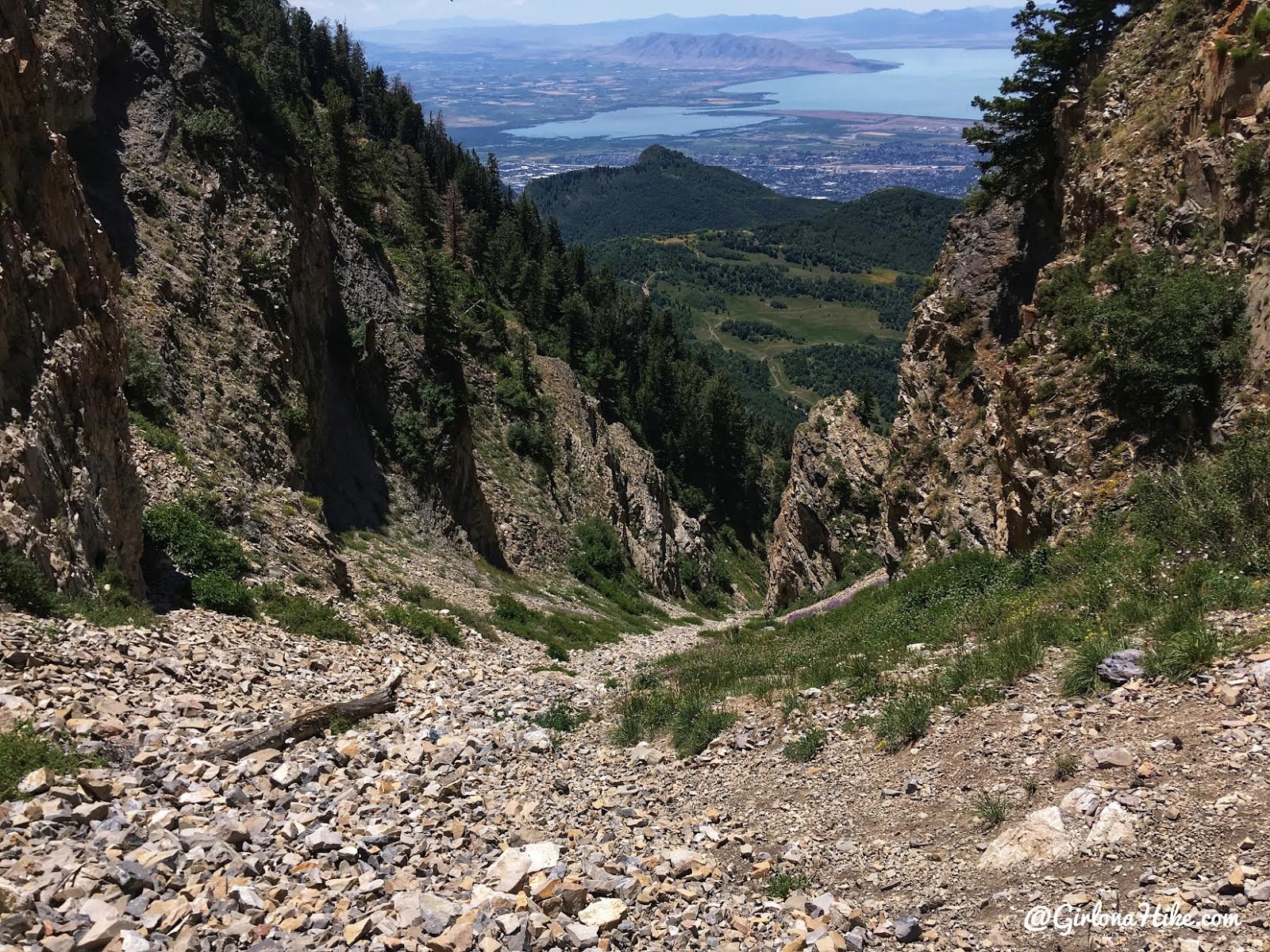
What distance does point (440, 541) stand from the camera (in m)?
27.5

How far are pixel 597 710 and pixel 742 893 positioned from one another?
565cm

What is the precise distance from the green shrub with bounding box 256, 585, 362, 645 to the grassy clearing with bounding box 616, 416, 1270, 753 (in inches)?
227

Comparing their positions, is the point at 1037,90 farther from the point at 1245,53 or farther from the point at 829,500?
the point at 829,500

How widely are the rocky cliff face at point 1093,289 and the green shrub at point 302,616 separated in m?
13.7

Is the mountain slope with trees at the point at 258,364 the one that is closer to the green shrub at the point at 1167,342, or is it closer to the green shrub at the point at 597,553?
the green shrub at the point at 597,553

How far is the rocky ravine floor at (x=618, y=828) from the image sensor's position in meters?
5.35

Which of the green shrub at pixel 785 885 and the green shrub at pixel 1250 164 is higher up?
the green shrub at pixel 1250 164

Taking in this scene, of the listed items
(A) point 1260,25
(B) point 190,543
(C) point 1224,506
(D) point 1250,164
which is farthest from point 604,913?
(A) point 1260,25

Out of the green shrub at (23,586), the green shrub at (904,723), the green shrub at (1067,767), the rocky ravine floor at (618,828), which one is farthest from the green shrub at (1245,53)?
the green shrub at (23,586)

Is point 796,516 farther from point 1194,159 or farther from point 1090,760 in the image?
point 1090,760

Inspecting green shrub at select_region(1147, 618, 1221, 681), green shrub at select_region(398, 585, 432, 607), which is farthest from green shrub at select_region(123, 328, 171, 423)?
green shrub at select_region(1147, 618, 1221, 681)

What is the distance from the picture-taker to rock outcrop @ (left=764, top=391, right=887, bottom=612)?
35688 mm

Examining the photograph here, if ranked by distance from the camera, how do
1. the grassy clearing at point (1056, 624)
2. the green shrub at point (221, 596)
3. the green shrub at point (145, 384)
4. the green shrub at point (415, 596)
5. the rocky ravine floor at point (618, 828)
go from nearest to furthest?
the rocky ravine floor at point (618, 828) → the grassy clearing at point (1056, 624) → the green shrub at point (221, 596) → the green shrub at point (145, 384) → the green shrub at point (415, 596)

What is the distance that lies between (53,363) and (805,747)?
11.6 meters
